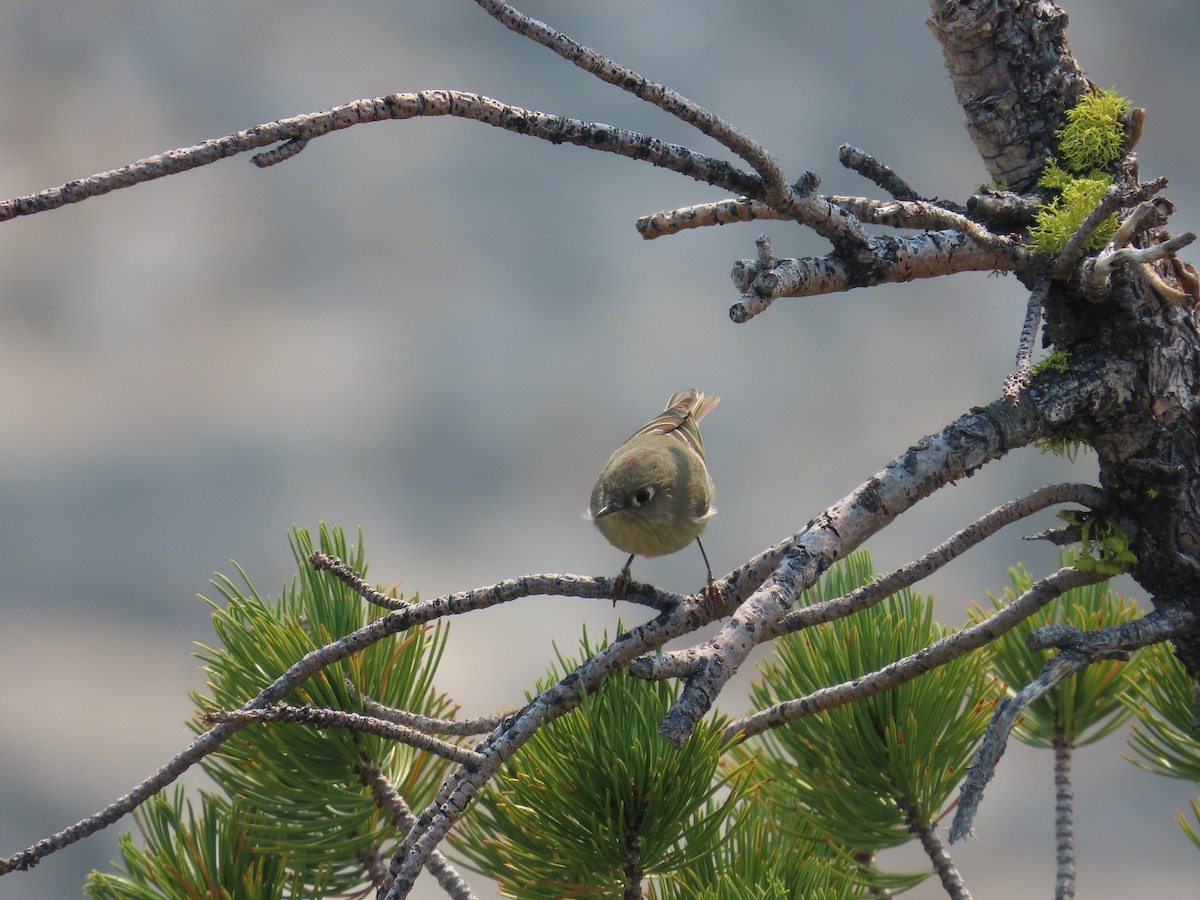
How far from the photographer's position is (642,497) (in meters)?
0.91

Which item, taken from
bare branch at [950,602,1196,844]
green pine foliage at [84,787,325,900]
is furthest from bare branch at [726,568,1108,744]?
green pine foliage at [84,787,325,900]

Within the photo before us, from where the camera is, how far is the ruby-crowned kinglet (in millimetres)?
899

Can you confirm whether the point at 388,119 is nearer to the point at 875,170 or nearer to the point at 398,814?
the point at 875,170

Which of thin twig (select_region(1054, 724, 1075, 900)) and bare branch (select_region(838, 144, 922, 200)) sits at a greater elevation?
bare branch (select_region(838, 144, 922, 200))

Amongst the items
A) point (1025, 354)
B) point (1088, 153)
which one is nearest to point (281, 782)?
point (1025, 354)

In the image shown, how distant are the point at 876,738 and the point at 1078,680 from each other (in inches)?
6.5

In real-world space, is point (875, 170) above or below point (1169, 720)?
above

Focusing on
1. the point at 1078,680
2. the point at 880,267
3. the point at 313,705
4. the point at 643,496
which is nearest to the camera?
the point at 880,267

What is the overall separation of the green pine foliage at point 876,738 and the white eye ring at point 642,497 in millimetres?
241

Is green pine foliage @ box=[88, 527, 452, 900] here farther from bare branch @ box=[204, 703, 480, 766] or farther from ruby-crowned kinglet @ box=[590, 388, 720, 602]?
ruby-crowned kinglet @ box=[590, 388, 720, 602]

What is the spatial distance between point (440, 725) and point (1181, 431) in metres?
0.41

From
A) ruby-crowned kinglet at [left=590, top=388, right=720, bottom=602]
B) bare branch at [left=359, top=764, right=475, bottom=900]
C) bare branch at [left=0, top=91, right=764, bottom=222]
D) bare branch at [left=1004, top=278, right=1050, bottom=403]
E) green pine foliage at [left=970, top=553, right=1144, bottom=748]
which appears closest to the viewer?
bare branch at [left=0, top=91, right=764, bottom=222]

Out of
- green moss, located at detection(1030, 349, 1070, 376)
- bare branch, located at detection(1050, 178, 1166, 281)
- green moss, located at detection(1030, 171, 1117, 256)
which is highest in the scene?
green moss, located at detection(1030, 171, 1117, 256)

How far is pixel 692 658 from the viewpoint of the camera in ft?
1.24
